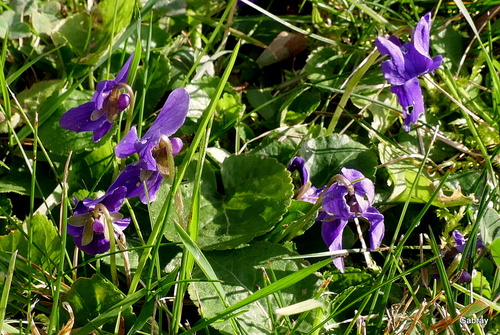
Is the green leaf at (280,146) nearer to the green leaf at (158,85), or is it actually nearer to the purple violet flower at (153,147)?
the green leaf at (158,85)

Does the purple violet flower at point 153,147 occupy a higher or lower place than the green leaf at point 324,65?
higher

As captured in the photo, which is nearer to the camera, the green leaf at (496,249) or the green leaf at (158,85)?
the green leaf at (496,249)

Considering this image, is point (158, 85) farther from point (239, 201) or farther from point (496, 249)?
point (496, 249)

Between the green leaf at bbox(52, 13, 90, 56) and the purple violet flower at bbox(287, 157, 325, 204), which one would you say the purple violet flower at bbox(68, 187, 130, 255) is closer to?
the purple violet flower at bbox(287, 157, 325, 204)

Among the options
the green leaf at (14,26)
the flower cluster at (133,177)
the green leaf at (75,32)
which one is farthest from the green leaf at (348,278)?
the green leaf at (14,26)

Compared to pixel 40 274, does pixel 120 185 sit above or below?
above

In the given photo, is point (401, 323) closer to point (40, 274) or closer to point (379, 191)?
point (379, 191)

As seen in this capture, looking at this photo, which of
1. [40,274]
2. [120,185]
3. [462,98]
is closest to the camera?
[120,185]

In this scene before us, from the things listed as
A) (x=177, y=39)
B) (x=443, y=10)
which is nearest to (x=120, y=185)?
(x=177, y=39)
